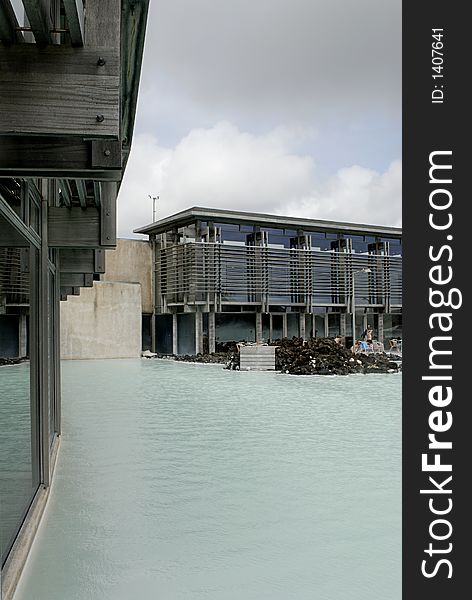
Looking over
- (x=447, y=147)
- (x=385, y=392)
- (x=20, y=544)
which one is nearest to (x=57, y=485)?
(x=20, y=544)

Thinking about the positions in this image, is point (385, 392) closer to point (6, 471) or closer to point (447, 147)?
point (447, 147)

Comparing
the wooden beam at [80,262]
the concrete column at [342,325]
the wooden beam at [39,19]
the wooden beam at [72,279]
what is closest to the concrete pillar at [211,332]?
the concrete column at [342,325]

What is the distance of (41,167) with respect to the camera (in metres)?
2.69

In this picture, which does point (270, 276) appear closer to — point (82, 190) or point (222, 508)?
point (82, 190)

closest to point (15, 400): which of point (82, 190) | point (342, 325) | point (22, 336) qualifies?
point (22, 336)

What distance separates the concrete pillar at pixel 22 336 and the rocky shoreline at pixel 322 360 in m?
14.1

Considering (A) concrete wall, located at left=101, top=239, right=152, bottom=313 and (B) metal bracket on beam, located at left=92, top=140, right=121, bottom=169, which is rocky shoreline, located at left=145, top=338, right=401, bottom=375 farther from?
(B) metal bracket on beam, located at left=92, top=140, right=121, bottom=169

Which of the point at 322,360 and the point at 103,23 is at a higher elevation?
the point at 103,23

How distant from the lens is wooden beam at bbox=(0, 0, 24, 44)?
7.51 feet

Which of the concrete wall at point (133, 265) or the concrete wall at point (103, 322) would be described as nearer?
the concrete wall at point (103, 322)

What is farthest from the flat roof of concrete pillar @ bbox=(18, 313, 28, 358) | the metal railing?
concrete pillar @ bbox=(18, 313, 28, 358)

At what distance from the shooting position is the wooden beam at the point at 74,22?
2172 millimetres

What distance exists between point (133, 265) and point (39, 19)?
972 inches

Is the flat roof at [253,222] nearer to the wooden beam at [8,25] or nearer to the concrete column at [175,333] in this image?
the concrete column at [175,333]
